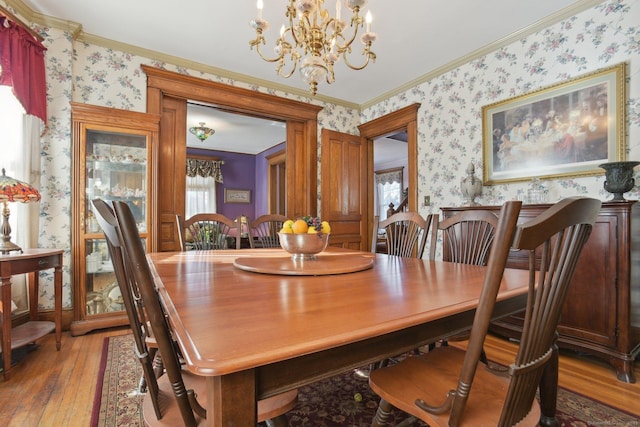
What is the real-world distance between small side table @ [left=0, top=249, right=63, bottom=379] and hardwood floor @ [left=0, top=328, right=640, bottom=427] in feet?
0.44

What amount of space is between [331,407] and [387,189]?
7499 mm

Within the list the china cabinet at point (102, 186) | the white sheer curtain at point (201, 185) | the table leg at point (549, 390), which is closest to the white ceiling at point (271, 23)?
the china cabinet at point (102, 186)

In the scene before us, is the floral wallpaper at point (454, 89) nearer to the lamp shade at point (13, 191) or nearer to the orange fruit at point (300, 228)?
the lamp shade at point (13, 191)

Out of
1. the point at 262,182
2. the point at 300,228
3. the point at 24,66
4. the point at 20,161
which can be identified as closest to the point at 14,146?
the point at 20,161

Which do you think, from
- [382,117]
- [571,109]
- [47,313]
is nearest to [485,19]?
[571,109]

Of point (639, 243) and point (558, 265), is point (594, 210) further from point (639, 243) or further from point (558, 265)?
point (639, 243)

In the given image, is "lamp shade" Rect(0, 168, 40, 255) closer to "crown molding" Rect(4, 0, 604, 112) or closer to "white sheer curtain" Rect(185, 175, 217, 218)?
"crown molding" Rect(4, 0, 604, 112)

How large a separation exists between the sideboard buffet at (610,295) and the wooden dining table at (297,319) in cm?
107

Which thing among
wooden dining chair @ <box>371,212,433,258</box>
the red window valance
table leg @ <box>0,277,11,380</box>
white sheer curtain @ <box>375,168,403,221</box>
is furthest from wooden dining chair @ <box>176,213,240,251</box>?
white sheer curtain @ <box>375,168,403,221</box>

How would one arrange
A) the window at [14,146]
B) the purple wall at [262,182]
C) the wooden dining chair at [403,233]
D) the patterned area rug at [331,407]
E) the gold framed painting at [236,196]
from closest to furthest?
the patterned area rug at [331,407]
the wooden dining chair at [403,233]
the window at [14,146]
the purple wall at [262,182]
the gold framed painting at [236,196]

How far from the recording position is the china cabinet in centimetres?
258

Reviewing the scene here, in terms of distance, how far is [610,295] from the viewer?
1880mm

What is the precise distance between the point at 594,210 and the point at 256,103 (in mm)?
3454

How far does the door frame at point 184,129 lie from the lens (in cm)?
306
